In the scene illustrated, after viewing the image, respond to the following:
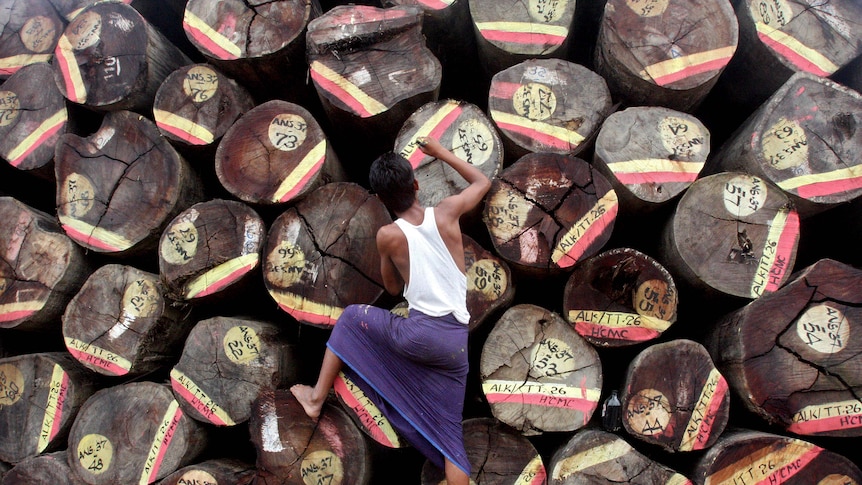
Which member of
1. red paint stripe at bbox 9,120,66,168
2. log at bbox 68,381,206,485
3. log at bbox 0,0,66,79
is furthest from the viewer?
log at bbox 0,0,66,79

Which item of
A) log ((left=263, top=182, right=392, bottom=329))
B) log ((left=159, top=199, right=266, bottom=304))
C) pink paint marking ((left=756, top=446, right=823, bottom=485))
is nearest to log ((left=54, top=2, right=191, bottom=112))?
log ((left=159, top=199, right=266, bottom=304))

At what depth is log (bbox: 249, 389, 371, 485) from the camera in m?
2.53

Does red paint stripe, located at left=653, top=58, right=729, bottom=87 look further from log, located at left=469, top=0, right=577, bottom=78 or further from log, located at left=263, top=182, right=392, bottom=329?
log, located at left=263, top=182, right=392, bottom=329

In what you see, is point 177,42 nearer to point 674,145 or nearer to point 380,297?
point 380,297

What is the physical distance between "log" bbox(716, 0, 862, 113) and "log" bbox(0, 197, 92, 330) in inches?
152

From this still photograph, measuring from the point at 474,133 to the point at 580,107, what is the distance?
22.3 inches

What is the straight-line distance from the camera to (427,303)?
2404 millimetres

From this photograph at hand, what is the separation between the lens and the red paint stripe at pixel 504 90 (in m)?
2.83

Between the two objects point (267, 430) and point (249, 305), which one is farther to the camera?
point (249, 305)

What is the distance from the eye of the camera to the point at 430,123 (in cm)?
281

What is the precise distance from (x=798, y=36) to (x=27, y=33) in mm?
4601

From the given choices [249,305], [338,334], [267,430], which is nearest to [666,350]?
[338,334]

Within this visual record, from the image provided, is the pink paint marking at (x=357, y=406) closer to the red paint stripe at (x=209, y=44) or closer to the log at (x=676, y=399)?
the log at (x=676, y=399)

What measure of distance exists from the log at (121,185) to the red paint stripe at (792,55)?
10.4 feet
